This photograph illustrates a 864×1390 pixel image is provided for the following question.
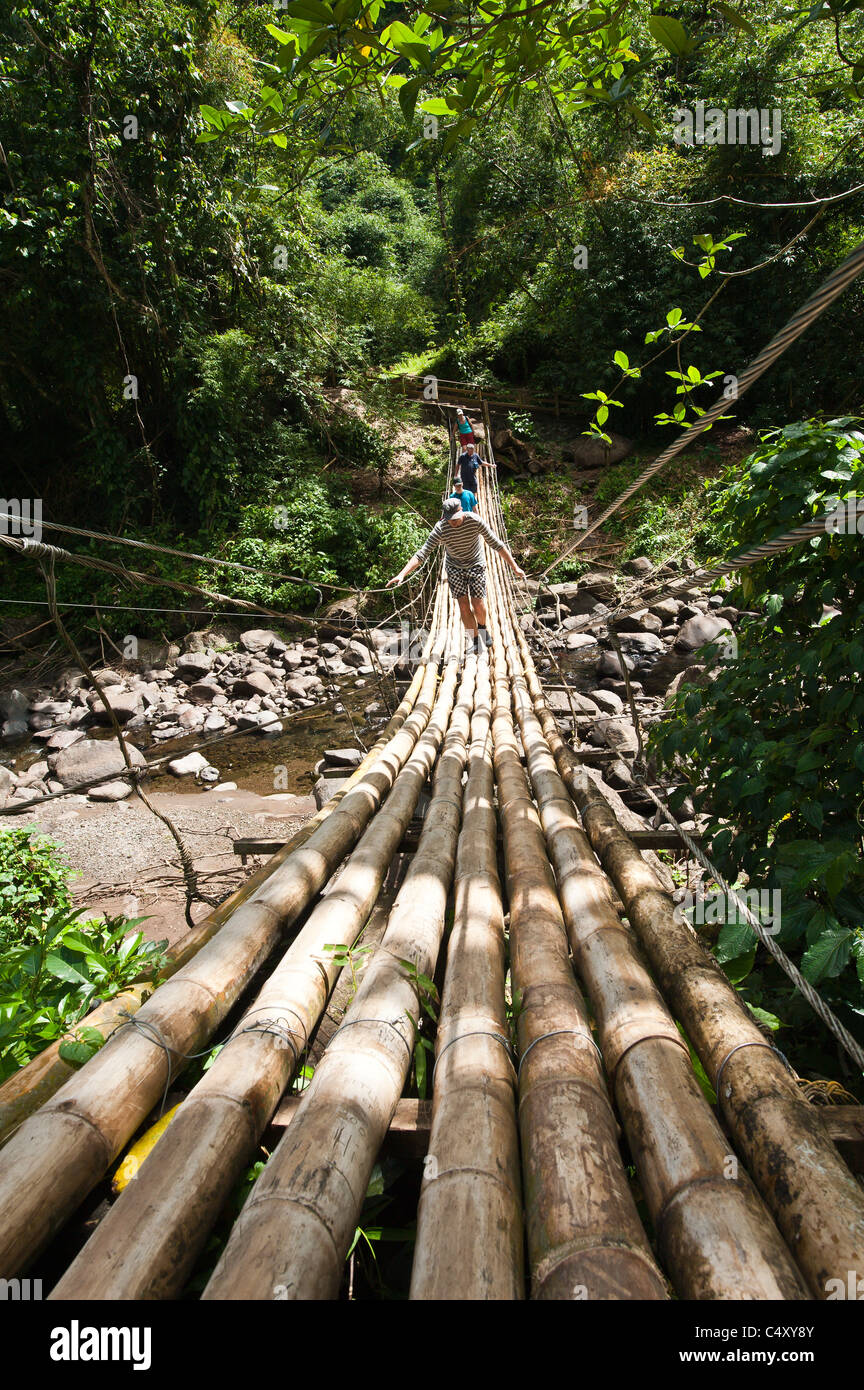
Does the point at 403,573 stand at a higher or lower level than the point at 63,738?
higher

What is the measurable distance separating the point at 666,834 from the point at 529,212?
12.1m

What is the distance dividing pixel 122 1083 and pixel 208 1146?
0.58ft

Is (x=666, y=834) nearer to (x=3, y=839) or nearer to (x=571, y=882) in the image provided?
(x=571, y=882)

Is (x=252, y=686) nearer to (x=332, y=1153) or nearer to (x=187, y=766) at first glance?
(x=187, y=766)

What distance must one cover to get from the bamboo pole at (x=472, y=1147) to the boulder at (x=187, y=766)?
380cm

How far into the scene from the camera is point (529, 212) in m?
10.5

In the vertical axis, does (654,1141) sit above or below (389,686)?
below

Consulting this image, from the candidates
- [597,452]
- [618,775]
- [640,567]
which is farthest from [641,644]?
[597,452]

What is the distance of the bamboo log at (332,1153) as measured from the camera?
556mm

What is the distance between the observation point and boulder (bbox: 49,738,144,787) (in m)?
4.53

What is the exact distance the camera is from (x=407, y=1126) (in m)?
0.78

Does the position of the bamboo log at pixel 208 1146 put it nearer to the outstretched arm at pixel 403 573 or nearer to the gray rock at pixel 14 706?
the outstretched arm at pixel 403 573

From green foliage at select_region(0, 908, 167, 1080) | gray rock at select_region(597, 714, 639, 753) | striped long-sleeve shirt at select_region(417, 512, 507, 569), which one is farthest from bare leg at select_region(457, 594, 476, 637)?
green foliage at select_region(0, 908, 167, 1080)
